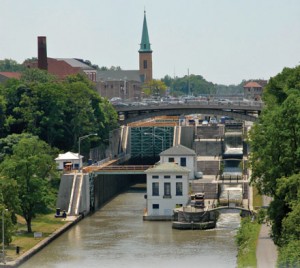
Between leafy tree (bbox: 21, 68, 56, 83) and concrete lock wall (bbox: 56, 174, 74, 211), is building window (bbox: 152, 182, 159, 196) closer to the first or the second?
concrete lock wall (bbox: 56, 174, 74, 211)

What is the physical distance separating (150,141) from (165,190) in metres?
45.5

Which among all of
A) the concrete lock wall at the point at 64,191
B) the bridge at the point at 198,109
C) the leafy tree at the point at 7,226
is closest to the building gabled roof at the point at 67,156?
the concrete lock wall at the point at 64,191

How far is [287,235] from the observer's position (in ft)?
218

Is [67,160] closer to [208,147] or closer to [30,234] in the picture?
[30,234]

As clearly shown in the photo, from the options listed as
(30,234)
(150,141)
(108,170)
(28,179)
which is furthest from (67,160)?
(150,141)

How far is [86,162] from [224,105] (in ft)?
91.7

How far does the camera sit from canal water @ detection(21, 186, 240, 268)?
7850 cm

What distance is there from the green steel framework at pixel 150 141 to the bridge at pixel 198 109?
543cm

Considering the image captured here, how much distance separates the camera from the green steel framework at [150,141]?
14712 centimetres

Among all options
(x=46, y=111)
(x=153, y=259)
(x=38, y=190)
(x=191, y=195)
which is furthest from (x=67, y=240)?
(x=46, y=111)

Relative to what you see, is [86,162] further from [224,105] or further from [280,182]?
[280,182]

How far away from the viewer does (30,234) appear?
88.6 metres

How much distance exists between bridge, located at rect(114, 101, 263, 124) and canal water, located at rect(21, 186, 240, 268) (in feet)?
157

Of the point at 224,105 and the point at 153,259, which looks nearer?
the point at 153,259
